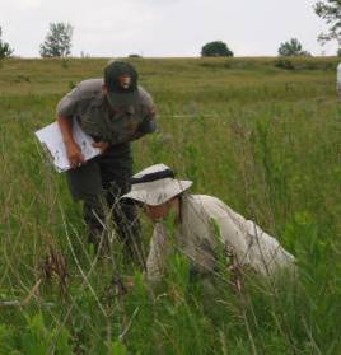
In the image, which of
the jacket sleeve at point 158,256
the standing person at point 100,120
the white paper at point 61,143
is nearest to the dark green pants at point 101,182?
the standing person at point 100,120

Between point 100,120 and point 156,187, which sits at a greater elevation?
point 100,120

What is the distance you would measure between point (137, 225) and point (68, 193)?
1455mm

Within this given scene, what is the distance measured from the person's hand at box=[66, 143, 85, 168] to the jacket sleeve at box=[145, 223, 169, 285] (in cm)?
169

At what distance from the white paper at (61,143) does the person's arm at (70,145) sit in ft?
0.11

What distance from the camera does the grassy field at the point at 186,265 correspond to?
3.17 meters

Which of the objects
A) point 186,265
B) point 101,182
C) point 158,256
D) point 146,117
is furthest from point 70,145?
point 186,265

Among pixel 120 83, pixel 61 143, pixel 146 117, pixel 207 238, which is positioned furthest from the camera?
pixel 146 117

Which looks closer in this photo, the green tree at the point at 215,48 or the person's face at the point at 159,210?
the person's face at the point at 159,210

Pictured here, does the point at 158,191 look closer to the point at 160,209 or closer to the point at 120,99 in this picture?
the point at 160,209

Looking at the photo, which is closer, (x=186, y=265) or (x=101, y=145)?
(x=186, y=265)

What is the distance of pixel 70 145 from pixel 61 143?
3.8 inches

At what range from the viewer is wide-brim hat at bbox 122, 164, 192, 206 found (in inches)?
168

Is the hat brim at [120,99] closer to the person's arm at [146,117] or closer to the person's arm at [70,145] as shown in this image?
the person's arm at [146,117]

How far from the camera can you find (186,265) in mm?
3234
